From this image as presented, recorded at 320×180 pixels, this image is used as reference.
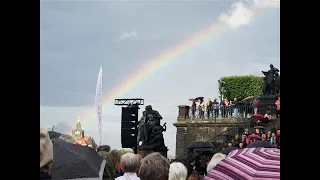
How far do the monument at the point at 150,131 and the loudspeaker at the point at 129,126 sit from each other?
1038cm

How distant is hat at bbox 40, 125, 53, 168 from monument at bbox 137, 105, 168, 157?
92.9 ft

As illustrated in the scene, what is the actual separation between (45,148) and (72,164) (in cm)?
235

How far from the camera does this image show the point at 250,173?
3.57 meters

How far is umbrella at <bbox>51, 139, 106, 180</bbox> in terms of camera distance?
178 inches

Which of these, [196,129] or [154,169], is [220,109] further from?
[154,169]

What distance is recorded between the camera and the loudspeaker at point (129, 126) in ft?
65.6

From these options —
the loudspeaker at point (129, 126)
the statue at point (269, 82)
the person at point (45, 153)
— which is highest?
the statue at point (269, 82)

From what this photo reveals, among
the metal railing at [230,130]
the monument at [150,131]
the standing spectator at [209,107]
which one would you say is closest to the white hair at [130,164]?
the monument at [150,131]

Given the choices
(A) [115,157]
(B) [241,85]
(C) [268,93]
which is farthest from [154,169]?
(B) [241,85]

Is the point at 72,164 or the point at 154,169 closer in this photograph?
the point at 154,169

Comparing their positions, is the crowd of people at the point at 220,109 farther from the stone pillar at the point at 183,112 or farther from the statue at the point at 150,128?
the statue at the point at 150,128

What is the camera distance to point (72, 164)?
4.66m

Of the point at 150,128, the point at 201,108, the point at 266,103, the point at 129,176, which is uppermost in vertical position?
the point at 266,103

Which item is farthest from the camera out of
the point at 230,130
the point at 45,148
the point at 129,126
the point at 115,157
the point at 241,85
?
the point at 241,85
